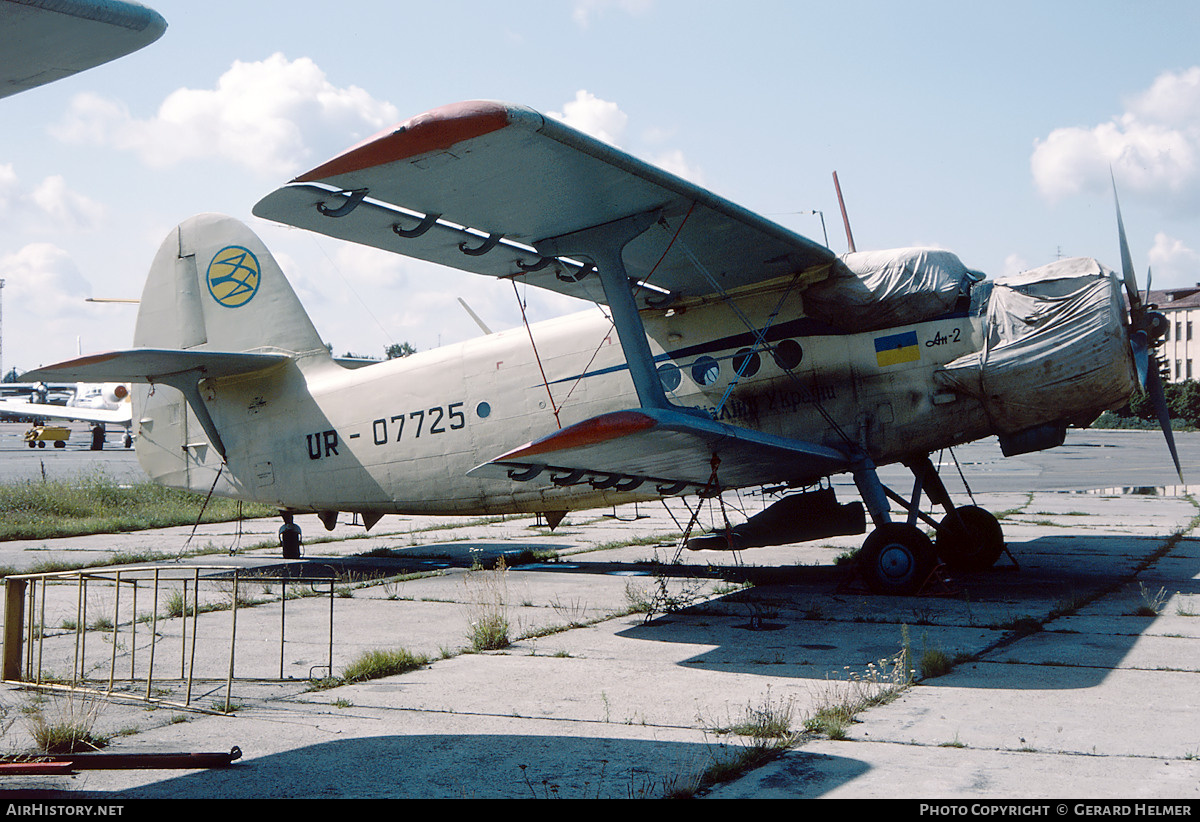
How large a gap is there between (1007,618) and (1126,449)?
3703 centimetres

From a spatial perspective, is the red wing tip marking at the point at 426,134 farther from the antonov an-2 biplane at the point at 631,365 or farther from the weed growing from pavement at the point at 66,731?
the weed growing from pavement at the point at 66,731

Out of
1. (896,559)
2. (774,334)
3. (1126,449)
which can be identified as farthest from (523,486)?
(1126,449)

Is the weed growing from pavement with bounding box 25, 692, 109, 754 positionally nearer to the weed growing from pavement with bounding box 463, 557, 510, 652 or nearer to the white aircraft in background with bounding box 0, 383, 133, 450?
the weed growing from pavement with bounding box 463, 557, 510, 652

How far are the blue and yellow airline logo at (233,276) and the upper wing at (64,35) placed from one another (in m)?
9.68

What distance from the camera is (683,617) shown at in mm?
7551

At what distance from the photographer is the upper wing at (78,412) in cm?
4856

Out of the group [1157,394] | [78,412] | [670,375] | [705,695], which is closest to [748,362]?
[670,375]

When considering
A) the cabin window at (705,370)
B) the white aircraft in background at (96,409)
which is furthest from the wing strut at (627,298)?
the white aircraft in background at (96,409)

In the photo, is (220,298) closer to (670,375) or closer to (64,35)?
(670,375)

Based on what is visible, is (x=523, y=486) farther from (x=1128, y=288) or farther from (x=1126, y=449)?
(x=1126, y=449)

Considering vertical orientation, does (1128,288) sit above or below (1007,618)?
above

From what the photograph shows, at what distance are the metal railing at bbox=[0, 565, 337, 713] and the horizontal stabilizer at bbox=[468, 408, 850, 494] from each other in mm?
1766

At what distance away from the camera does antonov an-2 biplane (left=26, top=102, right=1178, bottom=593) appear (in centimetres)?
662

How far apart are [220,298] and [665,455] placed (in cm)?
773
